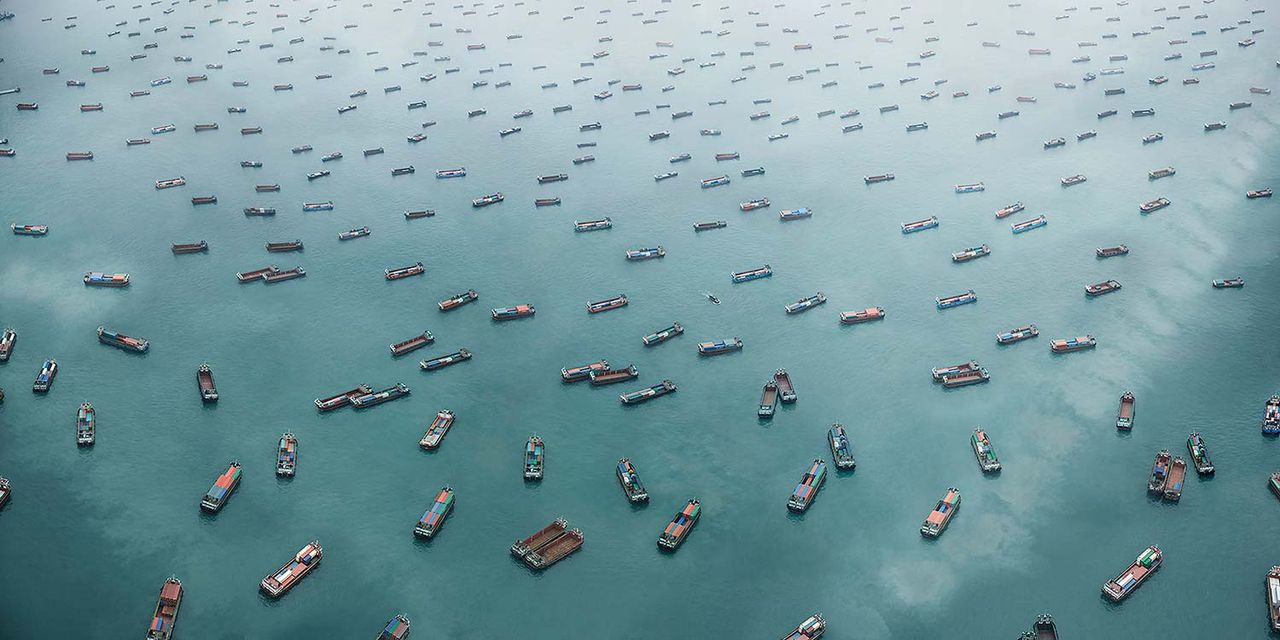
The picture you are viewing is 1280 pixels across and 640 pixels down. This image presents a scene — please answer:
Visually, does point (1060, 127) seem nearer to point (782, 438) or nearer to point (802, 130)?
point (802, 130)

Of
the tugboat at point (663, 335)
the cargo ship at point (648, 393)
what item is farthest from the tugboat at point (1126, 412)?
the tugboat at point (663, 335)

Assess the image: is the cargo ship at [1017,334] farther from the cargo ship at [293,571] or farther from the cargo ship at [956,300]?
the cargo ship at [293,571]

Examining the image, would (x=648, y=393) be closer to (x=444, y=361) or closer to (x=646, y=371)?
(x=646, y=371)

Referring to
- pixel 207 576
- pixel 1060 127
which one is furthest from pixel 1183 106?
pixel 207 576

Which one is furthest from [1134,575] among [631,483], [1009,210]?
[1009,210]

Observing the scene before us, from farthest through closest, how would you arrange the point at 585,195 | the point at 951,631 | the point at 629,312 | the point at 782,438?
the point at 585,195 < the point at 629,312 < the point at 782,438 < the point at 951,631

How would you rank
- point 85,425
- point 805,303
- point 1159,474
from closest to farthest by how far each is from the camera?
point 1159,474 < point 85,425 < point 805,303
